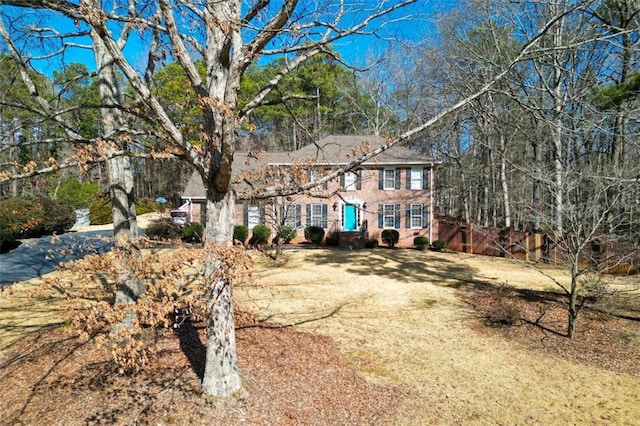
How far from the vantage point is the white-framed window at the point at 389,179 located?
2123 centimetres

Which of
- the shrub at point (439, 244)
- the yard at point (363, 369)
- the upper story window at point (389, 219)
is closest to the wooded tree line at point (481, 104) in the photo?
the yard at point (363, 369)

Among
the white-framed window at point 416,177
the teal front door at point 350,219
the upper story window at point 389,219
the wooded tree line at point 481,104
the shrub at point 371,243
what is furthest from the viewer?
the teal front door at point 350,219

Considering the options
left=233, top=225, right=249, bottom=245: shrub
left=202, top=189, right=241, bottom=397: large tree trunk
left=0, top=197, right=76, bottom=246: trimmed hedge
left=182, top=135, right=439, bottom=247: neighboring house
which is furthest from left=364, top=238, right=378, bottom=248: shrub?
left=202, top=189, right=241, bottom=397: large tree trunk

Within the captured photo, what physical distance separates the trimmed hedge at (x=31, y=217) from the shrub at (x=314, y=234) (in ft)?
38.3

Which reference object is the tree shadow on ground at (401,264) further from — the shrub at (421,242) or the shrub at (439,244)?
the shrub at (439,244)

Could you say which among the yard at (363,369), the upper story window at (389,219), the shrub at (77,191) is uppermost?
the shrub at (77,191)

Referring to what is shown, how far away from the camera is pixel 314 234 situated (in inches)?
823

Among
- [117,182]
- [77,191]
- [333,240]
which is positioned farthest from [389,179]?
[77,191]

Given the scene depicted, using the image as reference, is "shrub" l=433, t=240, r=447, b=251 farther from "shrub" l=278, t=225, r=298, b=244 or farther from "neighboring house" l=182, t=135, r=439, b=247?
"shrub" l=278, t=225, r=298, b=244

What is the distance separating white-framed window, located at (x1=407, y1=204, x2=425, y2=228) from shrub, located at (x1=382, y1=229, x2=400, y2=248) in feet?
3.40

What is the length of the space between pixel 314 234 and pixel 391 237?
4.21 meters

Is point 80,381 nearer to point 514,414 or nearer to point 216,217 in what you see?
point 216,217

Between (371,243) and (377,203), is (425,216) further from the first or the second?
(371,243)

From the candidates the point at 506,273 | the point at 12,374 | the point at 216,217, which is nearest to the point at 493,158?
the point at 506,273
